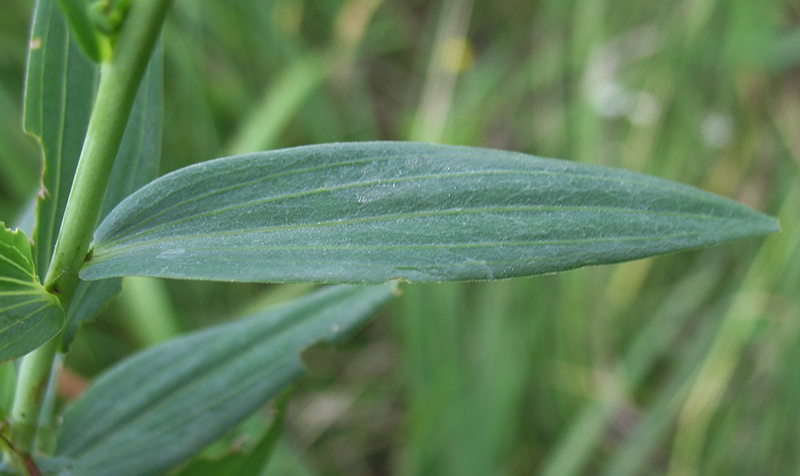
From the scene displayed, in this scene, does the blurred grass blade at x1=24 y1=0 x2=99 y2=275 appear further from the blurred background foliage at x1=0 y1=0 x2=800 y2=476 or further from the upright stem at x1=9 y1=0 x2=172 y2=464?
the blurred background foliage at x1=0 y1=0 x2=800 y2=476

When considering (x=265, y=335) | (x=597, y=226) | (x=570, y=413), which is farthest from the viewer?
(x=570, y=413)

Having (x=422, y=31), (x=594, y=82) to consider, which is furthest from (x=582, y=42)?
(x=422, y=31)

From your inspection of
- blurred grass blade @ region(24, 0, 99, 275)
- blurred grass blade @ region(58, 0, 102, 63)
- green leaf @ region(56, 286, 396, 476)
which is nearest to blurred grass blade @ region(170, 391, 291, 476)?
green leaf @ region(56, 286, 396, 476)

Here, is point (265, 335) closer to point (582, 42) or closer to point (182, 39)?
point (182, 39)

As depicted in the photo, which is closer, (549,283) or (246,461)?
(246,461)

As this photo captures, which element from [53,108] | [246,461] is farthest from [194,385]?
[53,108]

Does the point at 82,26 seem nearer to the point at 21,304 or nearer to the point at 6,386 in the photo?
the point at 21,304

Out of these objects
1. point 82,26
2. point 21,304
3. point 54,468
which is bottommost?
point 54,468
